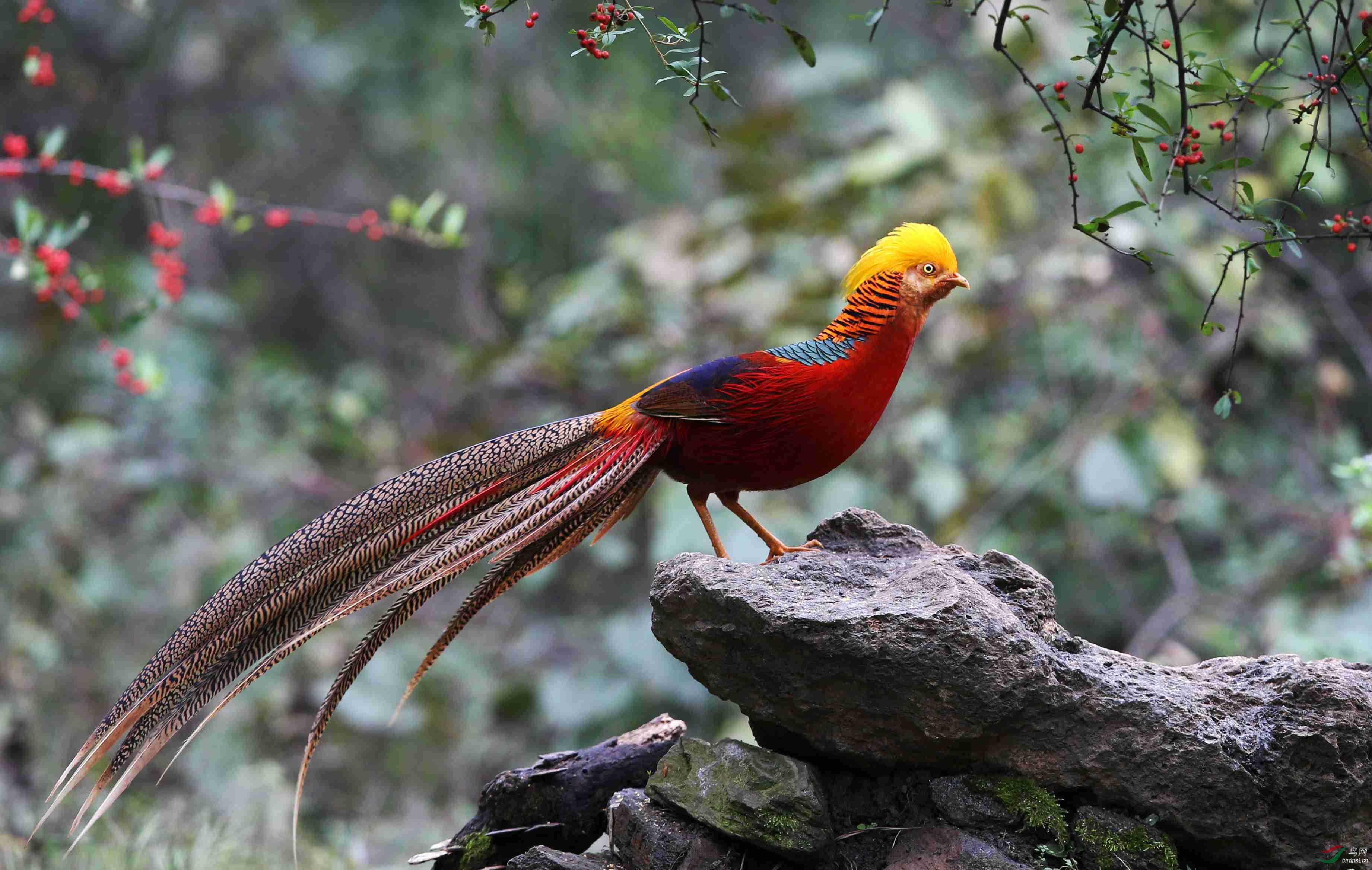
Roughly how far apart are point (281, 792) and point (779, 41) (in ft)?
28.2

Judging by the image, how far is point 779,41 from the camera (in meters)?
12.0

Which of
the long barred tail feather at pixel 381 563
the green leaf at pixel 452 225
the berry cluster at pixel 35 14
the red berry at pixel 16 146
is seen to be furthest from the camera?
the green leaf at pixel 452 225

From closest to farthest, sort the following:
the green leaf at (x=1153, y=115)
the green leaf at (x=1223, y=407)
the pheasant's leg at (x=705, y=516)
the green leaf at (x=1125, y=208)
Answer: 1. the green leaf at (x=1125, y=208)
2. the green leaf at (x=1153, y=115)
3. the green leaf at (x=1223, y=407)
4. the pheasant's leg at (x=705, y=516)

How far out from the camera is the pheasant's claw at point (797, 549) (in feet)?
9.93

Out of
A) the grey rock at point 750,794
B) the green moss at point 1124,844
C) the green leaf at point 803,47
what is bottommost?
the green moss at point 1124,844

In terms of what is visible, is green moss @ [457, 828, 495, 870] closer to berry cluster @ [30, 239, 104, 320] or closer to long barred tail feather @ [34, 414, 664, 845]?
long barred tail feather @ [34, 414, 664, 845]

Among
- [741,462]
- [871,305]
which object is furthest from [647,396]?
[871,305]

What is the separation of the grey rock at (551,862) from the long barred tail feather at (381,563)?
1.80 feet

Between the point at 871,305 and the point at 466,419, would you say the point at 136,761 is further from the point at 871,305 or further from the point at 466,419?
the point at 466,419

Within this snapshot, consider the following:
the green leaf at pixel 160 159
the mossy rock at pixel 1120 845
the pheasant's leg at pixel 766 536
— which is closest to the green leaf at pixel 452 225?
the green leaf at pixel 160 159

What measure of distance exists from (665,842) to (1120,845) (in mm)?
992

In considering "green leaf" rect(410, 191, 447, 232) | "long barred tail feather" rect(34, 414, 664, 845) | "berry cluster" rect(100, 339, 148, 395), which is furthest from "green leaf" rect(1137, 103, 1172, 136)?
"berry cluster" rect(100, 339, 148, 395)

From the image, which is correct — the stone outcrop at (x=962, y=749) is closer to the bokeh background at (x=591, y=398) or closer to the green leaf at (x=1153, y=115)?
the green leaf at (x=1153, y=115)

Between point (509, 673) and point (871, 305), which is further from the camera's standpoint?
point (509, 673)
